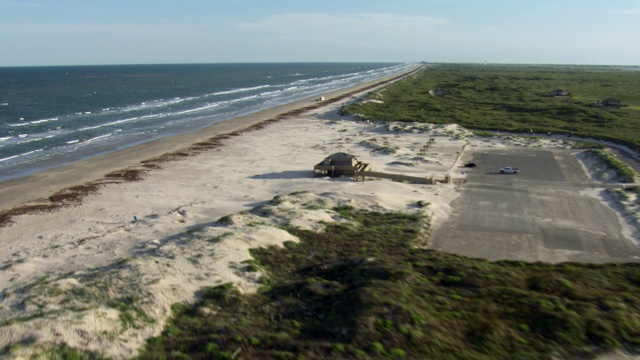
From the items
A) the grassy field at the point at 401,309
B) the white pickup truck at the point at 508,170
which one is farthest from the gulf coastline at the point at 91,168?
the white pickup truck at the point at 508,170

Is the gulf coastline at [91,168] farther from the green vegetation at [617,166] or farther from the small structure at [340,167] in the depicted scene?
the green vegetation at [617,166]

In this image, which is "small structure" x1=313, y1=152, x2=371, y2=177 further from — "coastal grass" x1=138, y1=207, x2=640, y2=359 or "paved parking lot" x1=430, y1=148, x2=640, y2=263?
"coastal grass" x1=138, y1=207, x2=640, y2=359

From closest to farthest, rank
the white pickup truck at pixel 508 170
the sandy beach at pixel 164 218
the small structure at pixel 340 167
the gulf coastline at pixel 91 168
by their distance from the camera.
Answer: the sandy beach at pixel 164 218 → the gulf coastline at pixel 91 168 → the small structure at pixel 340 167 → the white pickup truck at pixel 508 170

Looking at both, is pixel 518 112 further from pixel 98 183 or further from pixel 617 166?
pixel 98 183

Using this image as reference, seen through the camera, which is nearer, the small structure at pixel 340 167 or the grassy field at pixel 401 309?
the grassy field at pixel 401 309

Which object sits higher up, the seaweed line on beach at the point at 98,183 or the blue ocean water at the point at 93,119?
the seaweed line on beach at the point at 98,183

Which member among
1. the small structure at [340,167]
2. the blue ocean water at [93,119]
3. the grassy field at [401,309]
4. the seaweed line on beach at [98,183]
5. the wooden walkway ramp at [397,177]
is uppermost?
the grassy field at [401,309]

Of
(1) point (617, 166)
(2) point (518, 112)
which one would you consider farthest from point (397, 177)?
(2) point (518, 112)
